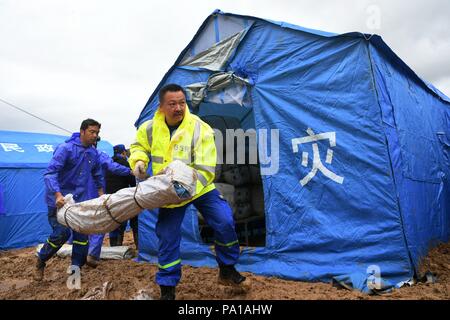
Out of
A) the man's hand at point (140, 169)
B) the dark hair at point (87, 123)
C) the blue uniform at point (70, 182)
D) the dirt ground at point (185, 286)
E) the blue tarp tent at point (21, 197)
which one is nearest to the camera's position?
the man's hand at point (140, 169)

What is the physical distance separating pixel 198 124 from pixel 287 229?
1.60 metres

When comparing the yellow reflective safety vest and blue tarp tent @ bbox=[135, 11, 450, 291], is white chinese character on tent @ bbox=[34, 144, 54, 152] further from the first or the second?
the yellow reflective safety vest

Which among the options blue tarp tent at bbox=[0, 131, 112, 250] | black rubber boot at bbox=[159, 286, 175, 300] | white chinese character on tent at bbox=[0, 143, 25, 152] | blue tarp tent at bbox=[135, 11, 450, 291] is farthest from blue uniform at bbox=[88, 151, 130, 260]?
white chinese character on tent at bbox=[0, 143, 25, 152]

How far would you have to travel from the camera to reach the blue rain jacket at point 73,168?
14.0 feet

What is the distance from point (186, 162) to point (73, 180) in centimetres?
197

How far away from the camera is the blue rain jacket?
427 cm


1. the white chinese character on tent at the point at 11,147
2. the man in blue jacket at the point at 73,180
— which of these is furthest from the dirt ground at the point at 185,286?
the white chinese character on tent at the point at 11,147

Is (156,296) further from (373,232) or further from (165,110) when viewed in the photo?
(373,232)

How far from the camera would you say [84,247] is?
446 centimetres

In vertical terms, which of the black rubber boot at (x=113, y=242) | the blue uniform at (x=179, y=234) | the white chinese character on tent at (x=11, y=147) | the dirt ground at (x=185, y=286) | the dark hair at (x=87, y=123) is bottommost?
the dirt ground at (x=185, y=286)

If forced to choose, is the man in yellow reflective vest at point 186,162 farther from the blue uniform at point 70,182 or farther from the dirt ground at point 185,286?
the blue uniform at point 70,182

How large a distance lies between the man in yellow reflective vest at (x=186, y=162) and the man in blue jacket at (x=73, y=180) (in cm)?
144

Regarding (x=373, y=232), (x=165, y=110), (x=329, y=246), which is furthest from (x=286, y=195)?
(x=165, y=110)

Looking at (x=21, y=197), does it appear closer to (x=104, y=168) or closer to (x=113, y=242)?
(x=113, y=242)
